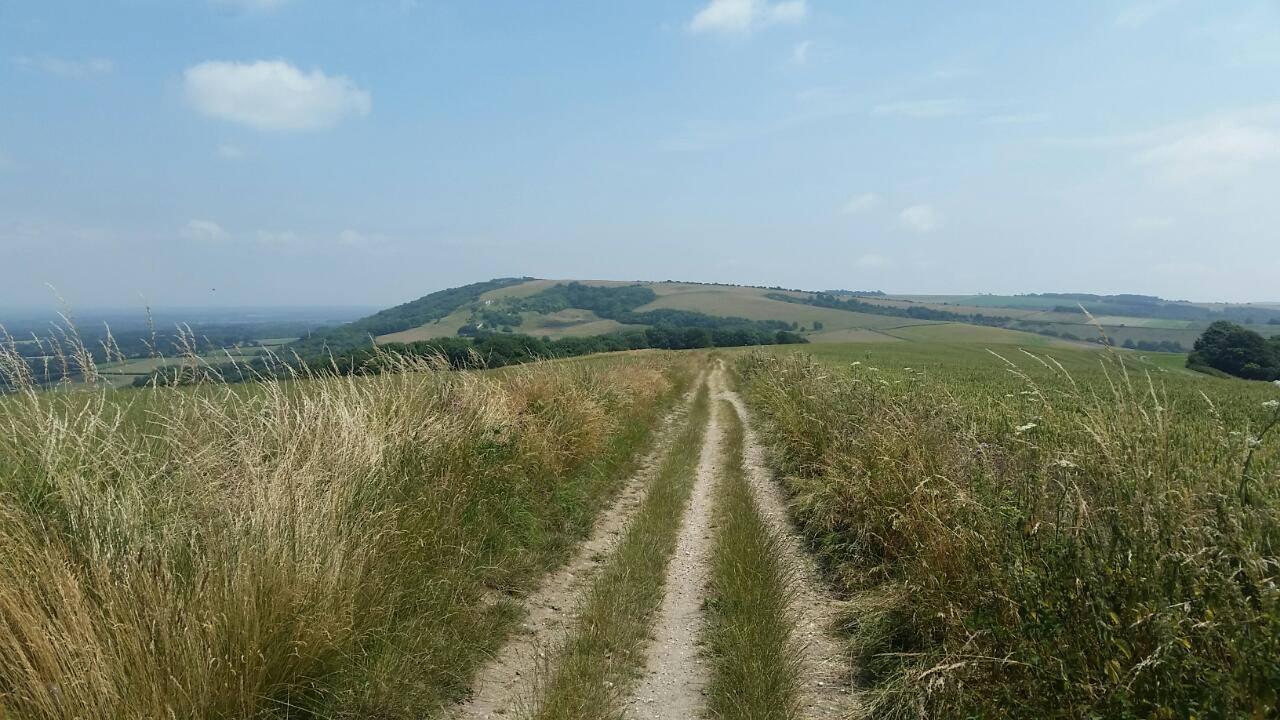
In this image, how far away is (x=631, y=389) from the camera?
1767 cm

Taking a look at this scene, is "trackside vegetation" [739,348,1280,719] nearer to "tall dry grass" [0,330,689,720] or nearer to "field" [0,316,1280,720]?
"field" [0,316,1280,720]

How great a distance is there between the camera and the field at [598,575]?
276 centimetres

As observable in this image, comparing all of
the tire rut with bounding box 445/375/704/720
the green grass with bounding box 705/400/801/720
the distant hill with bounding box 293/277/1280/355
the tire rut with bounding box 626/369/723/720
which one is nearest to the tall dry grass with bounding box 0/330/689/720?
the tire rut with bounding box 445/375/704/720

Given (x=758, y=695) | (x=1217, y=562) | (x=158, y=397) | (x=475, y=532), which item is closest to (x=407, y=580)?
(x=475, y=532)

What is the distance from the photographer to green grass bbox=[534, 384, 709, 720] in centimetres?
382

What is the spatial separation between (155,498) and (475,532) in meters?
2.71

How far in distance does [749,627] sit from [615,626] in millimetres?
1080

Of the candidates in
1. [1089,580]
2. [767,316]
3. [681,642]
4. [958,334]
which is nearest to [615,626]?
[681,642]

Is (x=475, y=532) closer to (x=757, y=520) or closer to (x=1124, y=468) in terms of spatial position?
(x=757, y=520)

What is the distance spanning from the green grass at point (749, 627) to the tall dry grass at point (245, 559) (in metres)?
1.78

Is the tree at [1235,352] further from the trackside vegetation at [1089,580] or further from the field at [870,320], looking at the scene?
the trackside vegetation at [1089,580]

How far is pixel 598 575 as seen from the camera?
614 centimetres

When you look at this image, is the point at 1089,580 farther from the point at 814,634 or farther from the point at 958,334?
the point at 958,334

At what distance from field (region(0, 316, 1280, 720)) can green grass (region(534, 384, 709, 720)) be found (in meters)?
0.03
